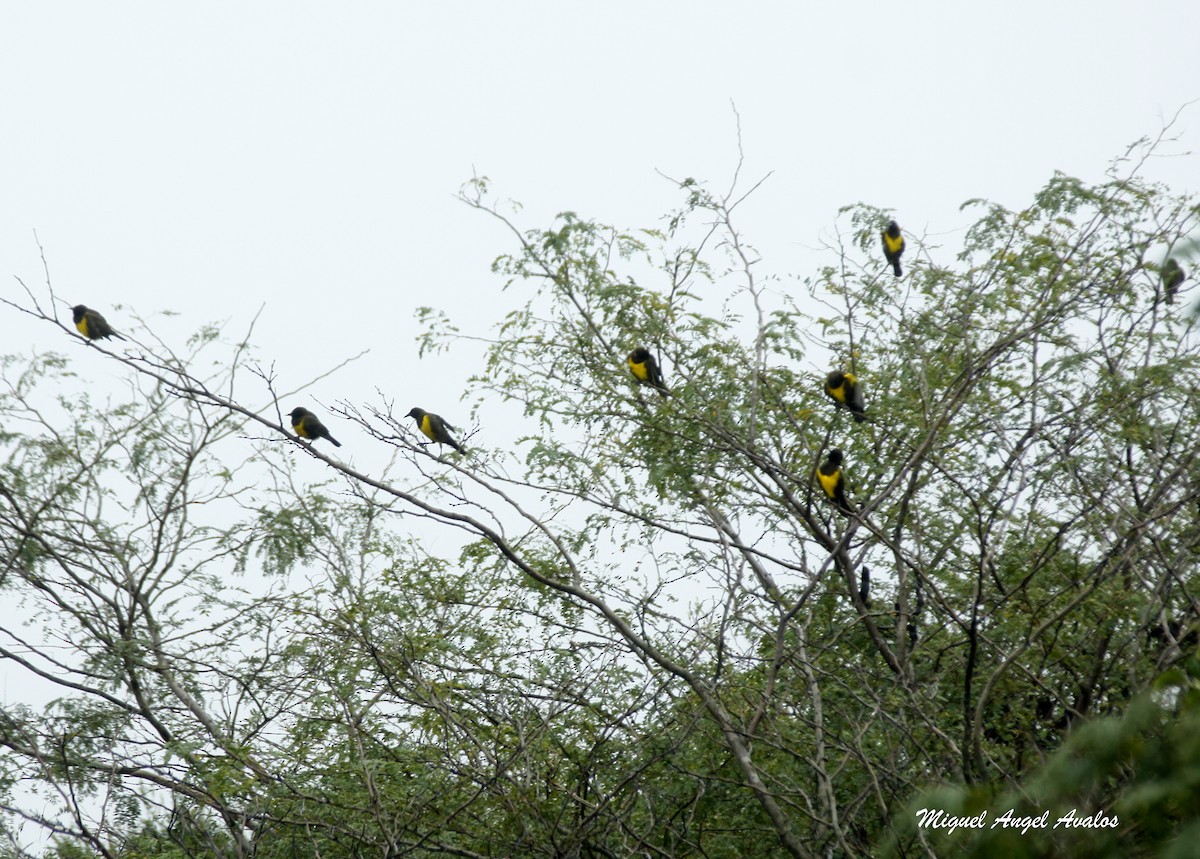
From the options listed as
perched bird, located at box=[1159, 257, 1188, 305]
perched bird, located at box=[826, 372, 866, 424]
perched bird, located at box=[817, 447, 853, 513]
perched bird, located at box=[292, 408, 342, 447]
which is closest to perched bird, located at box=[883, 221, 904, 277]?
perched bird, located at box=[826, 372, 866, 424]

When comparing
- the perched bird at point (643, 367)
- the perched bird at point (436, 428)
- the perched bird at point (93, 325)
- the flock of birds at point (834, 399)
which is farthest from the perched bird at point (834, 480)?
the perched bird at point (93, 325)

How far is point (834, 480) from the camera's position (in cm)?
596

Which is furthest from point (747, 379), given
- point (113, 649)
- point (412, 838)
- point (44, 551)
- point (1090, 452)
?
point (44, 551)

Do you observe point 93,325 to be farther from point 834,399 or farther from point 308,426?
point 834,399

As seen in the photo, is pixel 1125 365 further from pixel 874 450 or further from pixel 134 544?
pixel 134 544

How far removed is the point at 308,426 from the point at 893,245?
457cm

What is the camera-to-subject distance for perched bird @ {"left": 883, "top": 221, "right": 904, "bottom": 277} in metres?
7.39

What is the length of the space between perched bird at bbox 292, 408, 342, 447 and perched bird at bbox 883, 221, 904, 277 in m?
4.35

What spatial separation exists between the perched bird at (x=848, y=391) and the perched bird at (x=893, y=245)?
4.63 feet

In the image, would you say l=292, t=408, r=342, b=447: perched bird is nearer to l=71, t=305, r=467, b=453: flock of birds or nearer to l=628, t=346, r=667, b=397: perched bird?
l=71, t=305, r=467, b=453: flock of birds

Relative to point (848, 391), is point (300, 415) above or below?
above

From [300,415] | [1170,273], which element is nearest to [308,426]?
[300,415]

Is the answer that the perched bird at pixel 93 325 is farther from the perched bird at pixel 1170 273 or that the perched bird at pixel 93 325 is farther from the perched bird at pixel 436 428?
the perched bird at pixel 1170 273

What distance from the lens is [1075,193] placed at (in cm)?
689
